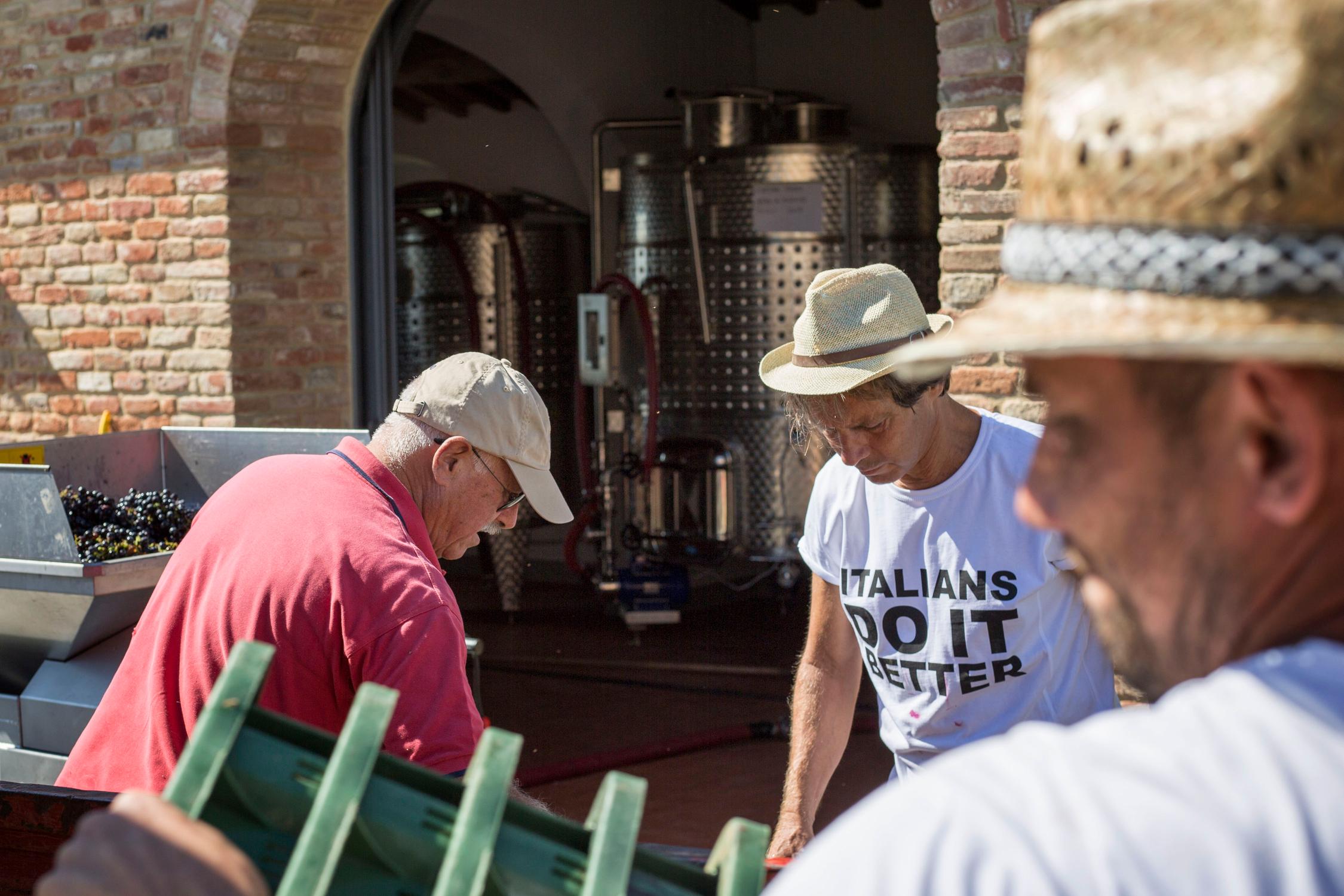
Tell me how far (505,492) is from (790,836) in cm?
88

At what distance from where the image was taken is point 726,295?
8656mm

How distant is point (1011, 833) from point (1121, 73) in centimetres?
42

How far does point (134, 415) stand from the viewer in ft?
19.9

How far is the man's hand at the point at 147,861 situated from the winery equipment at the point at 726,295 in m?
7.60

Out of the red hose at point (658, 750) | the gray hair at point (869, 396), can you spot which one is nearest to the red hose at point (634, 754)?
the red hose at point (658, 750)

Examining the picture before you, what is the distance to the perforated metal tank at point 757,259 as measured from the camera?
8516 millimetres

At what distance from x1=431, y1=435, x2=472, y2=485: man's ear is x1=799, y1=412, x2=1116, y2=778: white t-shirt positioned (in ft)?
2.47

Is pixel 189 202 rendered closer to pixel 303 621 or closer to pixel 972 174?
pixel 972 174

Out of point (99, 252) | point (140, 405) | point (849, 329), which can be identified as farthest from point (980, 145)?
point (99, 252)

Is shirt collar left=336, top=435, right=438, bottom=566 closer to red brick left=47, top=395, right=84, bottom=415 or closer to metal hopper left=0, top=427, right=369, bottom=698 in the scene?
metal hopper left=0, top=427, right=369, bottom=698

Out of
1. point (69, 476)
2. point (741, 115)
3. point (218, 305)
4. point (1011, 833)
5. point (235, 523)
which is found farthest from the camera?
point (741, 115)

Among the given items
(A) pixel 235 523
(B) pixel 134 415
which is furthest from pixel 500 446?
(B) pixel 134 415

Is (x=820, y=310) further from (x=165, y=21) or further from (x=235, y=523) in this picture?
(x=165, y=21)

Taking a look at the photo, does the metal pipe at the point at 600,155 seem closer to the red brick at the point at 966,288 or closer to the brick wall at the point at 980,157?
the brick wall at the point at 980,157
